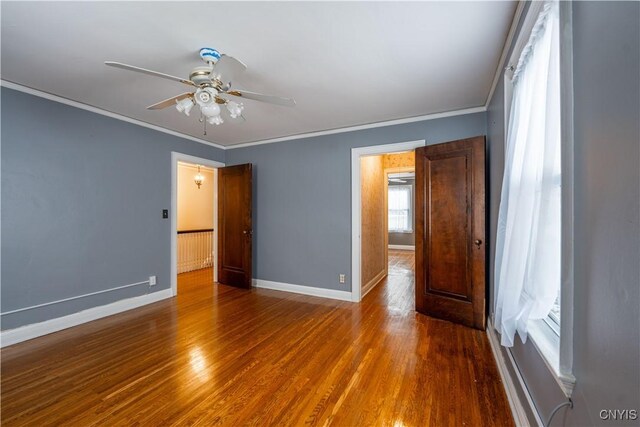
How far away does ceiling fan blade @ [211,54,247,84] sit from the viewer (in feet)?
5.84

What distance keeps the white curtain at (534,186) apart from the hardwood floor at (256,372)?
71 cm

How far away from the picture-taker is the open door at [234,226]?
4.45 metres

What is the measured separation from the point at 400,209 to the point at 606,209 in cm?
887

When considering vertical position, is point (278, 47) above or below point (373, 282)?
above

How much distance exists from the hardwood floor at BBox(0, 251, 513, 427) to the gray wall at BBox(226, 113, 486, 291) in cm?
99

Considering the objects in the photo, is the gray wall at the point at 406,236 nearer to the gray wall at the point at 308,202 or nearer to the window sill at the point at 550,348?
the gray wall at the point at 308,202

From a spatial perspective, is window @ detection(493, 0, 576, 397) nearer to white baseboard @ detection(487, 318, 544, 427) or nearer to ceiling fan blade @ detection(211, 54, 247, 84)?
white baseboard @ detection(487, 318, 544, 427)

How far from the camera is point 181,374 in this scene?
208 centimetres

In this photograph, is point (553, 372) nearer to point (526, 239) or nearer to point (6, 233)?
point (526, 239)

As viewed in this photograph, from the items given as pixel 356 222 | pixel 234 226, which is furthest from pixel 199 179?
pixel 356 222

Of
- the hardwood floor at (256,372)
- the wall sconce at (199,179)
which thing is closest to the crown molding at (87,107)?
the wall sconce at (199,179)

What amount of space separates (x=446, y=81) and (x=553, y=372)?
2.41 metres

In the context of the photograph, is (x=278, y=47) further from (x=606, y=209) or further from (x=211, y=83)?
(x=606, y=209)

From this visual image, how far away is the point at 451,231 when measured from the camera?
10.0 ft
